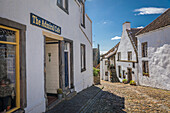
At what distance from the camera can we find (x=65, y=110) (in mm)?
5047

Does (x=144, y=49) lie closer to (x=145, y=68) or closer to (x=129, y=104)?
(x=145, y=68)

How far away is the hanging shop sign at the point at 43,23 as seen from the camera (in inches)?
167

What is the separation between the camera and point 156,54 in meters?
13.8

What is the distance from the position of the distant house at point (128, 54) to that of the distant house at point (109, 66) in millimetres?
1839

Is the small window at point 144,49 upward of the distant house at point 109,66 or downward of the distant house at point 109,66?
upward

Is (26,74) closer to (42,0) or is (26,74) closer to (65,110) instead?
(65,110)

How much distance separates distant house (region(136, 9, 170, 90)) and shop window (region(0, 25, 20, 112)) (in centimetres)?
1287

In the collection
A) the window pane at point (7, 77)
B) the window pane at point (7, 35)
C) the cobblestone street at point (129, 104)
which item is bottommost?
the cobblestone street at point (129, 104)

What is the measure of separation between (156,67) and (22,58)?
1372 centimetres

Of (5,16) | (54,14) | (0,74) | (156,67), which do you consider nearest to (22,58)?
(0,74)

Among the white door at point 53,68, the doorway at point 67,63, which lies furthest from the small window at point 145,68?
the white door at point 53,68

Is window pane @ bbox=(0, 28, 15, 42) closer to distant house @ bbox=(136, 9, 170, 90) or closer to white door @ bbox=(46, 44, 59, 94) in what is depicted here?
white door @ bbox=(46, 44, 59, 94)

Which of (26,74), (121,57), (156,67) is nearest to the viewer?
(26,74)

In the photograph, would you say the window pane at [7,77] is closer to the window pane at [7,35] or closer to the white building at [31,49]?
the white building at [31,49]
